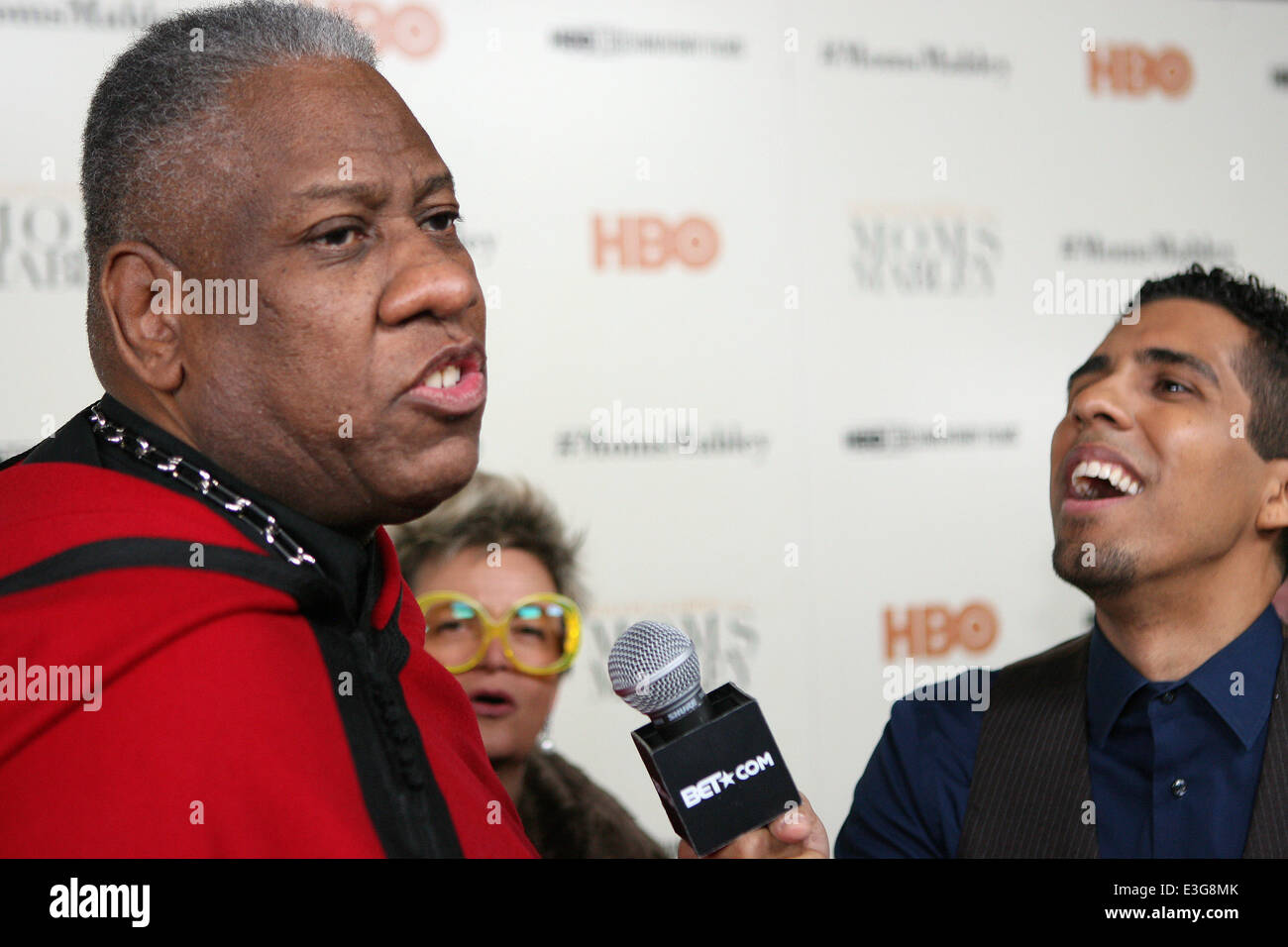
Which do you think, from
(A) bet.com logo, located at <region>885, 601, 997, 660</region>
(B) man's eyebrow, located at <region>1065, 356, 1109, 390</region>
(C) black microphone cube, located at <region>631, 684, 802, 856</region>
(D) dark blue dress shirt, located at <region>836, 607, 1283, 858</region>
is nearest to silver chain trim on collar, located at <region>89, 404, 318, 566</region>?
(C) black microphone cube, located at <region>631, 684, 802, 856</region>

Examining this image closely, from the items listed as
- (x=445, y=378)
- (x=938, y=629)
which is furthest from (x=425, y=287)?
(x=938, y=629)

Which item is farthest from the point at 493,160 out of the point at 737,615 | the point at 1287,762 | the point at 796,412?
the point at 1287,762

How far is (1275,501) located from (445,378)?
1595 millimetres

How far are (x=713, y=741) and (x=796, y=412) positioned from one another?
2.15 m

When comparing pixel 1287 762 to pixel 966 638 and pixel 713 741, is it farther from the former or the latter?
pixel 966 638

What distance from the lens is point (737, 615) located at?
10.5ft

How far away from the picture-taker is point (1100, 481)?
2.05 meters

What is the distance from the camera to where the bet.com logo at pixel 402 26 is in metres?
2.94

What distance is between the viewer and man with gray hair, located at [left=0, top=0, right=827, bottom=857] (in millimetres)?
954

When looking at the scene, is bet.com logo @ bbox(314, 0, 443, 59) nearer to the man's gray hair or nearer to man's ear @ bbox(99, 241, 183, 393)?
the man's gray hair
